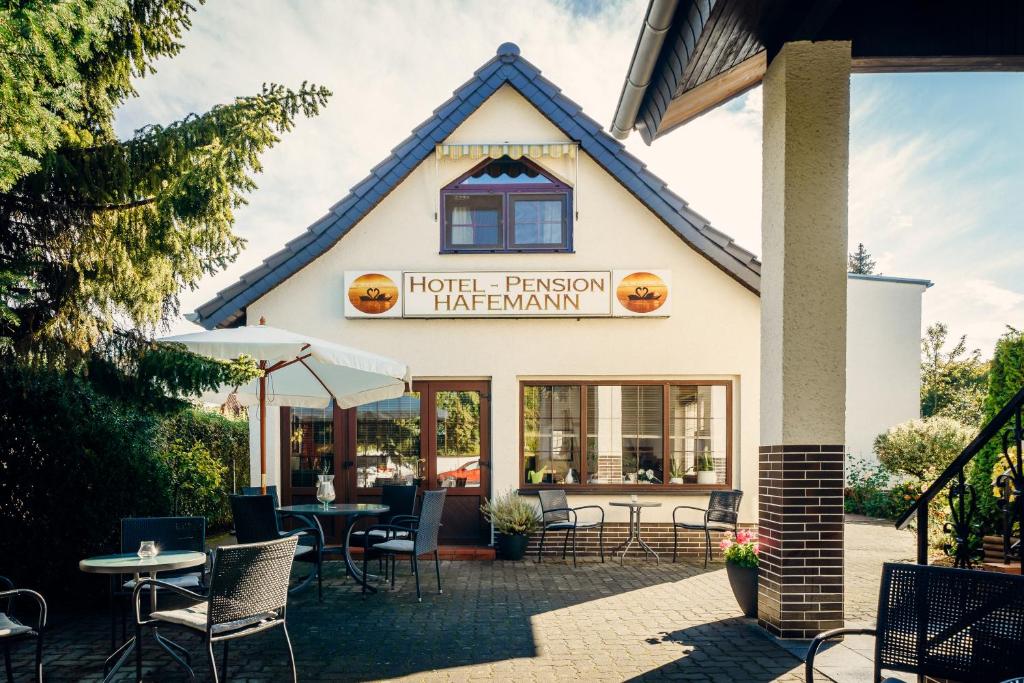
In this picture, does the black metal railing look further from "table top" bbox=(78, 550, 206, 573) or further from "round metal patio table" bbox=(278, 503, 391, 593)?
"round metal patio table" bbox=(278, 503, 391, 593)

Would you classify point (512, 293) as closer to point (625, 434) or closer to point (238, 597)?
point (625, 434)

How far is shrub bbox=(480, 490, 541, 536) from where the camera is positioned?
9.39 m

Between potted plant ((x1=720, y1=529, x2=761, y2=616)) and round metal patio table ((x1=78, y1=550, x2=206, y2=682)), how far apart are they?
4183 millimetres

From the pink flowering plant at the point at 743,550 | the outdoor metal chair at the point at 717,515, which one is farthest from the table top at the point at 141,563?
the outdoor metal chair at the point at 717,515

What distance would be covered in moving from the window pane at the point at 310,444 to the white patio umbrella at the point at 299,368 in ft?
5.47

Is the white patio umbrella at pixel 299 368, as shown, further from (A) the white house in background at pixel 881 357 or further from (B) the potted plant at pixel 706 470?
(A) the white house in background at pixel 881 357

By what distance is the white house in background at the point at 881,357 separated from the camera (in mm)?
16312

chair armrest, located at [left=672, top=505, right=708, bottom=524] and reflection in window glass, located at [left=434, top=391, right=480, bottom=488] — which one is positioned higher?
reflection in window glass, located at [left=434, top=391, right=480, bottom=488]

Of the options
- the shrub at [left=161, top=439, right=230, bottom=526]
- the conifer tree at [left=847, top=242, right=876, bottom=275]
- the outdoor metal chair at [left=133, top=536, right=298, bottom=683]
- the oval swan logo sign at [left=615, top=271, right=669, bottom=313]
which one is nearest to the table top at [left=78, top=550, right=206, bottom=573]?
the outdoor metal chair at [left=133, top=536, right=298, bottom=683]

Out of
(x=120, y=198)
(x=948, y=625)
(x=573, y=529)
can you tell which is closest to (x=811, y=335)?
(x=948, y=625)

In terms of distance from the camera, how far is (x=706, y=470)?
10.1 meters

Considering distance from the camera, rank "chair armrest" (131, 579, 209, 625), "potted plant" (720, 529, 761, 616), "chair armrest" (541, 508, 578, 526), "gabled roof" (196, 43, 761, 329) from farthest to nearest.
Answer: "gabled roof" (196, 43, 761, 329) < "chair armrest" (541, 508, 578, 526) < "potted plant" (720, 529, 761, 616) < "chair armrest" (131, 579, 209, 625)

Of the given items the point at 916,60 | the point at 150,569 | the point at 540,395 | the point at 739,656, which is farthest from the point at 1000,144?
the point at 150,569

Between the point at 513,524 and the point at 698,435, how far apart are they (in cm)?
277
